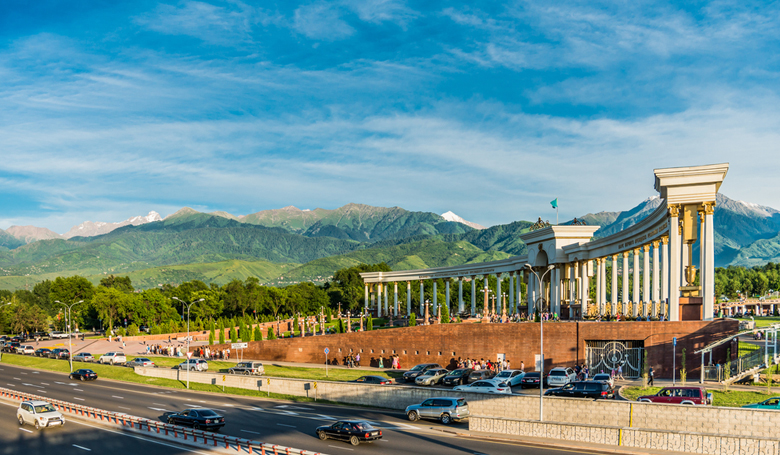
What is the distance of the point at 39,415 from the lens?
3744 centimetres

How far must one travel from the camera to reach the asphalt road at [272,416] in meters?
31.6

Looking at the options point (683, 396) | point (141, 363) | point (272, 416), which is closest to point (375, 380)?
point (272, 416)

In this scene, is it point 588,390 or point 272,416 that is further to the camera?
point 272,416

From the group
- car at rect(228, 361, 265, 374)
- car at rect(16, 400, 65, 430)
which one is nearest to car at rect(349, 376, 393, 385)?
car at rect(228, 361, 265, 374)

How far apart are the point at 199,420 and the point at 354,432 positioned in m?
10.1

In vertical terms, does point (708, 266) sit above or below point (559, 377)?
above

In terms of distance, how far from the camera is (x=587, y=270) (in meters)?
73.1

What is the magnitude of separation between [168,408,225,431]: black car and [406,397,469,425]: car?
11.9 meters

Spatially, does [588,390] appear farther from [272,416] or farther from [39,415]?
[39,415]

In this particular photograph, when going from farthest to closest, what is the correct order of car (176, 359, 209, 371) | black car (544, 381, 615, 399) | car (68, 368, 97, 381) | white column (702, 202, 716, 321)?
1. car (176, 359, 209, 371)
2. car (68, 368, 97, 381)
3. white column (702, 202, 716, 321)
4. black car (544, 381, 615, 399)

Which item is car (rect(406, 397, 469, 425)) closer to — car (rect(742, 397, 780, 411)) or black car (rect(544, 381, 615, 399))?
black car (rect(544, 381, 615, 399))

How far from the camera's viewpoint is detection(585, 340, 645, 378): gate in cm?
4947

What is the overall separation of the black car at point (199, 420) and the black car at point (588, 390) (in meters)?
21.7

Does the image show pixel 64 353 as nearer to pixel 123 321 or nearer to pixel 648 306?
pixel 123 321
